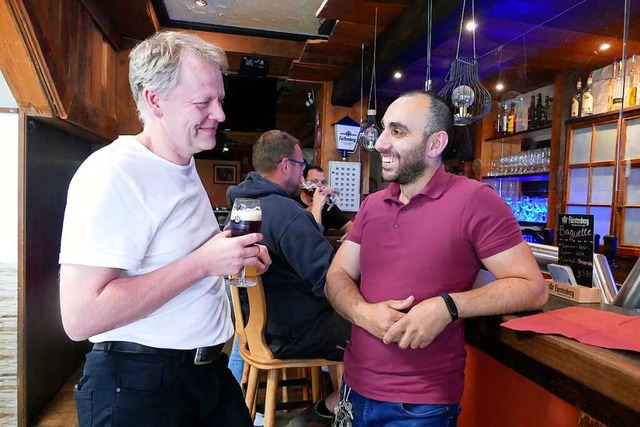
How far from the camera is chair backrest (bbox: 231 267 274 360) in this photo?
193 cm

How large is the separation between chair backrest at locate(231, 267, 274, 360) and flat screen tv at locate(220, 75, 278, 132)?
3341 millimetres

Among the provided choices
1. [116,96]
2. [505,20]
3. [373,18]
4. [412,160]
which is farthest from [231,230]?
[116,96]

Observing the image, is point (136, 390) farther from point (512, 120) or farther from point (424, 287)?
point (512, 120)

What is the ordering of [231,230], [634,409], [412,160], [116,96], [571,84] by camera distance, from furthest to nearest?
[571,84] < [116,96] < [412,160] < [231,230] < [634,409]

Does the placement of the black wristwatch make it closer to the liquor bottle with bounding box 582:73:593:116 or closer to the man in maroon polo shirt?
the man in maroon polo shirt

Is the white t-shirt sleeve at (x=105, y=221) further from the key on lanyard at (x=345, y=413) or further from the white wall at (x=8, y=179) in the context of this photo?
the white wall at (x=8, y=179)

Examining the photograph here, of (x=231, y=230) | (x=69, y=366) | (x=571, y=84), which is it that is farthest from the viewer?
(x=571, y=84)

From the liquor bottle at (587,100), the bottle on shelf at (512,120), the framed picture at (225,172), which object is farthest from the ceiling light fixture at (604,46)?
the framed picture at (225,172)

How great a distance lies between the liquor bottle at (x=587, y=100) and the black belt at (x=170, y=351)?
4483 mm

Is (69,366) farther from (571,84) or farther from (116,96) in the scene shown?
(571,84)

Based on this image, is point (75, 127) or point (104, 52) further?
point (104, 52)

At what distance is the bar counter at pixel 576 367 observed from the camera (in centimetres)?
91

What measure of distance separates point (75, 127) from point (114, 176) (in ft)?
7.53

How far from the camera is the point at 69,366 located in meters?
3.21
